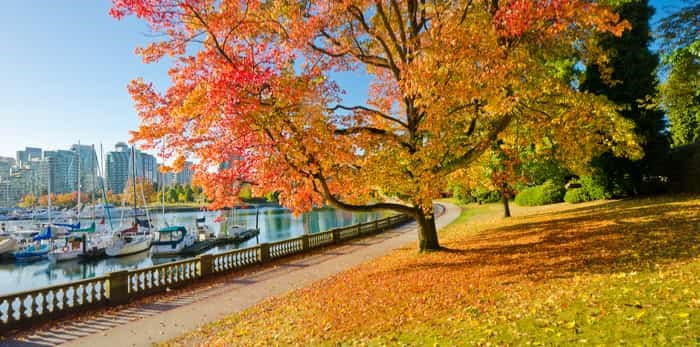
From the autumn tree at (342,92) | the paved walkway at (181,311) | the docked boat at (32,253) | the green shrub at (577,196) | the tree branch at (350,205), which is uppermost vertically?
the autumn tree at (342,92)

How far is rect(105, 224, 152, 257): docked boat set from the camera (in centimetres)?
3719

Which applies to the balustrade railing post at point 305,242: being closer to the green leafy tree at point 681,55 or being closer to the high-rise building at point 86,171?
the green leafy tree at point 681,55

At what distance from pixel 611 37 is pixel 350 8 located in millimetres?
18436

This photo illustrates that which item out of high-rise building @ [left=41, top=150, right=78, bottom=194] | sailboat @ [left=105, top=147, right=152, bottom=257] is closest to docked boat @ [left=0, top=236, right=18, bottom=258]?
sailboat @ [left=105, top=147, right=152, bottom=257]

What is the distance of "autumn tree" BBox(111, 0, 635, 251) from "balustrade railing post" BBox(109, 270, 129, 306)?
413 cm

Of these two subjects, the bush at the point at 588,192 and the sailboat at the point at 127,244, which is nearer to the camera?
the bush at the point at 588,192

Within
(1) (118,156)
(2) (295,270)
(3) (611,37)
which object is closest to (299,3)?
(2) (295,270)

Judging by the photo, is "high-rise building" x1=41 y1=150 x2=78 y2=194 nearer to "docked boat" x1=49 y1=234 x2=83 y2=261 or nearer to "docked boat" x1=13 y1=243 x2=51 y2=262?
"docked boat" x1=13 y1=243 x2=51 y2=262

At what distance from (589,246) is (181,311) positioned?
1243 cm

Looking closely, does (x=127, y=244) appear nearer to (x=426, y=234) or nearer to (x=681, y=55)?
(x=426, y=234)

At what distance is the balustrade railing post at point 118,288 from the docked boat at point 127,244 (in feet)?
99.8

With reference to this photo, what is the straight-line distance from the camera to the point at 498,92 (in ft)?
32.1

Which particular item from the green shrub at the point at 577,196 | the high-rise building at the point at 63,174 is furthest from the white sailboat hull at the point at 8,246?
the high-rise building at the point at 63,174

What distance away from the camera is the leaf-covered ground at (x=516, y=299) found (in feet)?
17.4
